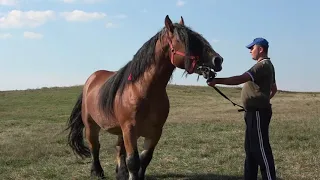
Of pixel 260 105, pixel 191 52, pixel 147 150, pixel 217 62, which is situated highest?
pixel 191 52

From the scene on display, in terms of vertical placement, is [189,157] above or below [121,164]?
below

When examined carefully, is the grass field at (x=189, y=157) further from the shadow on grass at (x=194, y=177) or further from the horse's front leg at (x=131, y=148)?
the horse's front leg at (x=131, y=148)

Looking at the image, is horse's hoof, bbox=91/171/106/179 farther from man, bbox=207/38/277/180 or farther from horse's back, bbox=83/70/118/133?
man, bbox=207/38/277/180

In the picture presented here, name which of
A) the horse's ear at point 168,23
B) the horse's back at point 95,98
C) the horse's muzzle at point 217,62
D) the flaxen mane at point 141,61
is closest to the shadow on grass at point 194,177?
the horse's back at point 95,98

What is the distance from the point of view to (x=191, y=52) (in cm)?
460

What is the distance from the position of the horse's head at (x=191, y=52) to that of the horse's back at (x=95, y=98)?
66.3 inches

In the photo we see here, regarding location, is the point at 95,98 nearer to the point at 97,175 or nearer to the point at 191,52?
the point at 97,175

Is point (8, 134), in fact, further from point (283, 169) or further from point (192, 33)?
point (192, 33)

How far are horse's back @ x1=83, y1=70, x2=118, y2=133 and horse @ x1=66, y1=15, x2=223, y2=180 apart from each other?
0.07 feet

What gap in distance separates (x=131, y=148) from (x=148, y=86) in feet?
2.79

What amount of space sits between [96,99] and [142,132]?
1.52m

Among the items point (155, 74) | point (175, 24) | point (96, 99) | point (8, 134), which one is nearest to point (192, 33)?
point (175, 24)

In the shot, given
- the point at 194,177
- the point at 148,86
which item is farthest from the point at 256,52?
the point at 194,177

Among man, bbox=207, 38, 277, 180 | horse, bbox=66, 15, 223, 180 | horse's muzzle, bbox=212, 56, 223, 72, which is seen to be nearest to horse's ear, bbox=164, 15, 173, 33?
horse, bbox=66, 15, 223, 180
